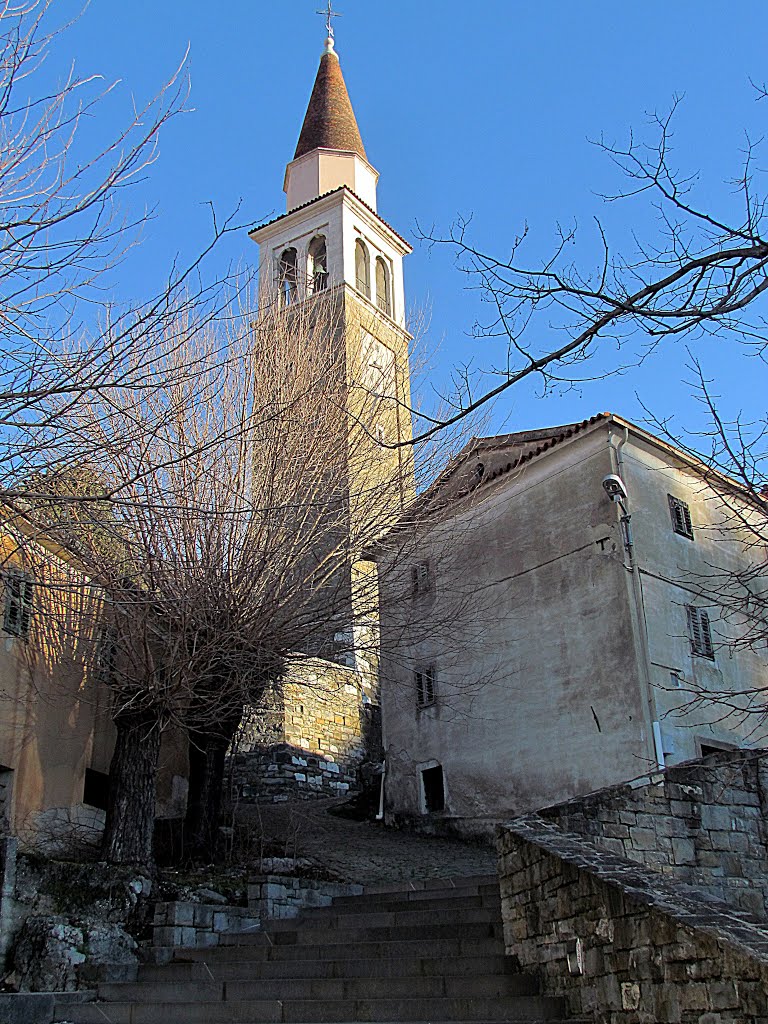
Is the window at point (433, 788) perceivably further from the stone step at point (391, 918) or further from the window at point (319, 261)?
the window at point (319, 261)

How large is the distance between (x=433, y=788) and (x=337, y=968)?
8.92m

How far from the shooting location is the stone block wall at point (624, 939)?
15.6ft

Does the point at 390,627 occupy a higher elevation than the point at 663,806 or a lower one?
higher

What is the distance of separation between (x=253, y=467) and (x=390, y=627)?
3047 millimetres

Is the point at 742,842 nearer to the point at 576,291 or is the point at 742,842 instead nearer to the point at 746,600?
the point at 746,600

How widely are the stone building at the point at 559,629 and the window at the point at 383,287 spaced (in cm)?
1328

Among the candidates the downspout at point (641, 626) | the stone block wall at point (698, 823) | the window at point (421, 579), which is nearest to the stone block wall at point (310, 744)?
the window at point (421, 579)

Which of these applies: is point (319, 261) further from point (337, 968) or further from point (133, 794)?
point (337, 968)

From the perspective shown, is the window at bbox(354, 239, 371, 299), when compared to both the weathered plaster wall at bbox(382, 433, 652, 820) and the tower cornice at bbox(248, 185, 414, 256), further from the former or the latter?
the weathered plaster wall at bbox(382, 433, 652, 820)

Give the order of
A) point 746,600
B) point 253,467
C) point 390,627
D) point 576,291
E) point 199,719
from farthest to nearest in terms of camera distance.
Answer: point 390,627 < point 253,467 < point 199,719 < point 746,600 < point 576,291

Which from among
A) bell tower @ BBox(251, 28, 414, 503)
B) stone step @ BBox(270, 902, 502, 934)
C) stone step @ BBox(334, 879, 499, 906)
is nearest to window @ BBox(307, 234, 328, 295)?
bell tower @ BBox(251, 28, 414, 503)

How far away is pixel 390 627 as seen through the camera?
44.7ft

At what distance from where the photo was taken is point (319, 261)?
28953mm

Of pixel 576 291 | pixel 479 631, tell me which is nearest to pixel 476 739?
pixel 479 631
